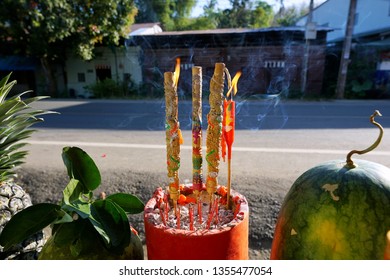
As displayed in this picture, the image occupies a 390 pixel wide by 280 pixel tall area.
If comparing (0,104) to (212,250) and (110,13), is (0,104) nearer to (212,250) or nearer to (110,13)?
(212,250)

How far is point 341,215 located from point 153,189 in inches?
94.7

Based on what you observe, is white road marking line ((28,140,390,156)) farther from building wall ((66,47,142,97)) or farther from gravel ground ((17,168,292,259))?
building wall ((66,47,142,97))

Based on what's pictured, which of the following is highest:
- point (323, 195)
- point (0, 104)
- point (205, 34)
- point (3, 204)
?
point (205, 34)

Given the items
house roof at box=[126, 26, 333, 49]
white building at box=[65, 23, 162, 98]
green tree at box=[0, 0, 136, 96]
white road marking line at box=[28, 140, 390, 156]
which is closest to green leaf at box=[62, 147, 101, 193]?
white road marking line at box=[28, 140, 390, 156]

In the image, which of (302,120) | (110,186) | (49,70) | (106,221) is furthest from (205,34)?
(49,70)

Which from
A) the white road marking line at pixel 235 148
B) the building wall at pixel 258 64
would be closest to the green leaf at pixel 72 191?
the white road marking line at pixel 235 148

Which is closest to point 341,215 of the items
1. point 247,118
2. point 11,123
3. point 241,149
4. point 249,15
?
point 11,123

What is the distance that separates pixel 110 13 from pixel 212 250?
15.0 meters

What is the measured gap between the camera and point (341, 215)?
3.57 feet

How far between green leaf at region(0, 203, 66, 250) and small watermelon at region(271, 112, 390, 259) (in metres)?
1.03

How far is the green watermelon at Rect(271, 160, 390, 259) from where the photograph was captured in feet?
3.51

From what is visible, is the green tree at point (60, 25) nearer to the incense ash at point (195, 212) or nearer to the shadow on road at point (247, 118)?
the shadow on road at point (247, 118)

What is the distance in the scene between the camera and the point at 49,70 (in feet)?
52.8

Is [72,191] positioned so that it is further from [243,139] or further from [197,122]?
[243,139]
